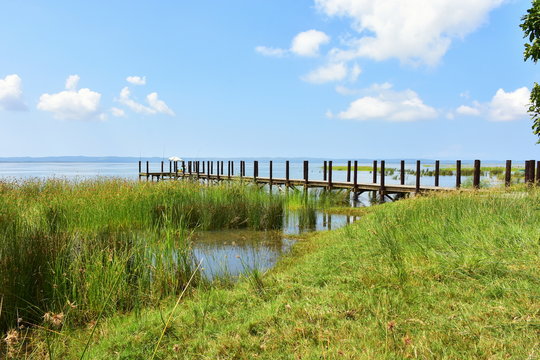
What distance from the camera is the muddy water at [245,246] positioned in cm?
729

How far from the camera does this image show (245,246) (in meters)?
9.40

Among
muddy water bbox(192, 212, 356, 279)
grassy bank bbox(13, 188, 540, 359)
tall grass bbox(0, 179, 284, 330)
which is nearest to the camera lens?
grassy bank bbox(13, 188, 540, 359)

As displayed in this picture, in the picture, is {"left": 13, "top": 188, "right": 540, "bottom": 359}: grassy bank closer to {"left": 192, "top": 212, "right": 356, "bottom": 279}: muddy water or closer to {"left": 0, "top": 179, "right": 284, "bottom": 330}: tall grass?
{"left": 0, "top": 179, "right": 284, "bottom": 330}: tall grass

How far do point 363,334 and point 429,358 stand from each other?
0.58m

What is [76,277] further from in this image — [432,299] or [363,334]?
[432,299]

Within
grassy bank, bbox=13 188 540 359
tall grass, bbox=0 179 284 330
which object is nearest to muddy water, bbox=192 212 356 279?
tall grass, bbox=0 179 284 330

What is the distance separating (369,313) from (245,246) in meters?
5.85

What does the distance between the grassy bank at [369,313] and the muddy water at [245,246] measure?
173 centimetres

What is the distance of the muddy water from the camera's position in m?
7.29

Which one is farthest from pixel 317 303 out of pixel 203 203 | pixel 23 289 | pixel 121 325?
pixel 203 203

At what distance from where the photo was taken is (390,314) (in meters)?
3.67

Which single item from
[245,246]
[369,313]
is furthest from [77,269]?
[245,246]

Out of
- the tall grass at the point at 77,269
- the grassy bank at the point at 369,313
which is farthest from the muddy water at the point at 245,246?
the grassy bank at the point at 369,313

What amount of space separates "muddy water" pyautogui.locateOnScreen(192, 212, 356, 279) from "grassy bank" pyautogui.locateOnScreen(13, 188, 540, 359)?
1730mm
